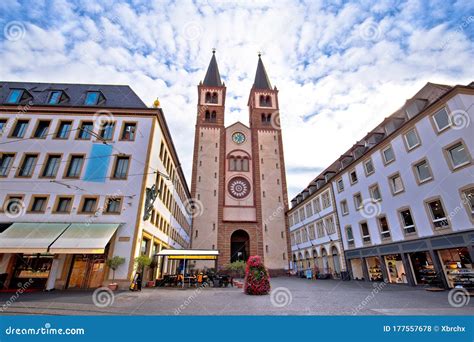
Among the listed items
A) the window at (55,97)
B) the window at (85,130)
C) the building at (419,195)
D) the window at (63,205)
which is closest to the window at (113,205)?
the window at (63,205)

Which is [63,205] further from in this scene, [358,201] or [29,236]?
[358,201]

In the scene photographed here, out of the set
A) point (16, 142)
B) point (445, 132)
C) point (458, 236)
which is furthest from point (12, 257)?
point (445, 132)

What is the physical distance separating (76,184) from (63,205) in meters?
1.63

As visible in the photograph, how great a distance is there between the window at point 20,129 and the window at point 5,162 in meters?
1.66

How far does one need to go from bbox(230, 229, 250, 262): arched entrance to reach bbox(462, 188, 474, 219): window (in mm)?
29232

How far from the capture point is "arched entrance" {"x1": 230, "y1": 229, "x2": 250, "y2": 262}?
39469mm

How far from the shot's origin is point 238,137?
1770 inches

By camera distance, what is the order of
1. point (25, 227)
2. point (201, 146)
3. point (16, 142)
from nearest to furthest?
point (25, 227) → point (16, 142) → point (201, 146)

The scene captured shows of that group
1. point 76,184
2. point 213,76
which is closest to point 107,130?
point 76,184

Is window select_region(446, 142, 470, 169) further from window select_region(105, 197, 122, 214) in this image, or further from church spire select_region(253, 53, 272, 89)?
church spire select_region(253, 53, 272, 89)

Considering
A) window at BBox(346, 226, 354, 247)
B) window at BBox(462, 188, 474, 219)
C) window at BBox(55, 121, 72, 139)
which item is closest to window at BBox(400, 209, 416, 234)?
window at BBox(462, 188, 474, 219)

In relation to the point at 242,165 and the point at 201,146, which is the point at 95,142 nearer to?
the point at 201,146

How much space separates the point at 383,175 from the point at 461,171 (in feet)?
20.8

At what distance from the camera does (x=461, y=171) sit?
1440 cm
